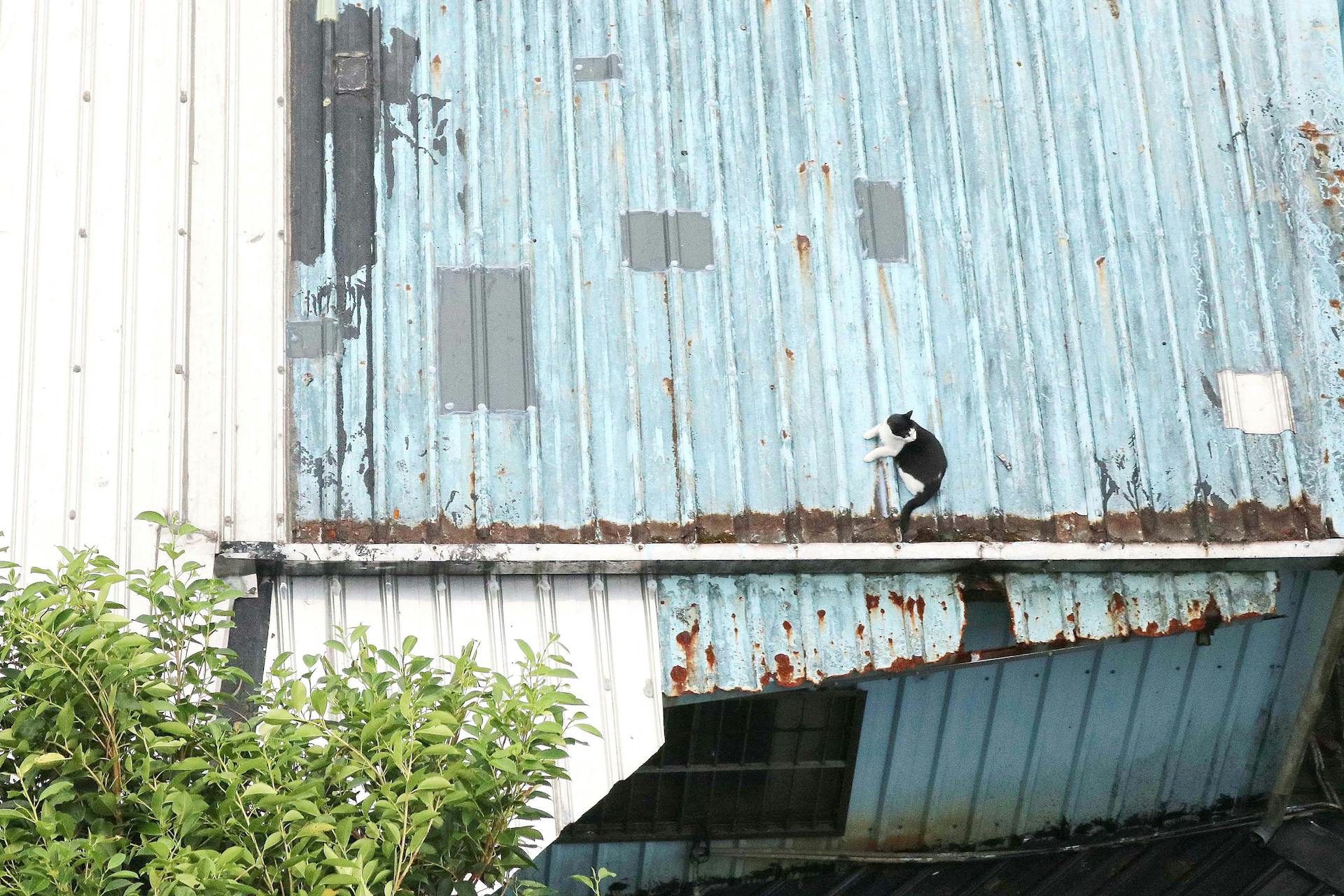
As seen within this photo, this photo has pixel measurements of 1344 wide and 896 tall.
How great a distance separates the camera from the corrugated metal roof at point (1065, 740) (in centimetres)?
727

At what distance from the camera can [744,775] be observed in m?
7.35

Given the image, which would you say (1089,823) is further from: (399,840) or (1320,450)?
(399,840)

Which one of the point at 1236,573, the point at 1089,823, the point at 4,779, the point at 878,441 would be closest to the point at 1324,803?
the point at 1089,823

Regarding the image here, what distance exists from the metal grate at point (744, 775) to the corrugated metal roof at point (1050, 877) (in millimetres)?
277

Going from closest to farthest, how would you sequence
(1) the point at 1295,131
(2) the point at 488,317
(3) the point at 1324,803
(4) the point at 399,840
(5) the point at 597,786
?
1. (4) the point at 399,840
2. (5) the point at 597,786
3. (2) the point at 488,317
4. (1) the point at 1295,131
5. (3) the point at 1324,803

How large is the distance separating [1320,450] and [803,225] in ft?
8.92

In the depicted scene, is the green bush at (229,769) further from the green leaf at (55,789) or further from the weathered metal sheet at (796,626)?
the weathered metal sheet at (796,626)

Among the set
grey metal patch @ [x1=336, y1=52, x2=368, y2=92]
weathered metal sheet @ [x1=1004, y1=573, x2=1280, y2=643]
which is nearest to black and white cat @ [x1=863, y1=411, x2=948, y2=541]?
weathered metal sheet @ [x1=1004, y1=573, x2=1280, y2=643]

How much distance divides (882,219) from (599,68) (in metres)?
1.60

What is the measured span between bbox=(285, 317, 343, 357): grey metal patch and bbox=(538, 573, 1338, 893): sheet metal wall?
3018 mm

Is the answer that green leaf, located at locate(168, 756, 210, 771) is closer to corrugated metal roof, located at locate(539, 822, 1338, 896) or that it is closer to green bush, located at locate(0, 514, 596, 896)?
green bush, located at locate(0, 514, 596, 896)

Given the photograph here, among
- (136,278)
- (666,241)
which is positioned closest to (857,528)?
(666,241)

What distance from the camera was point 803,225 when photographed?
6469mm

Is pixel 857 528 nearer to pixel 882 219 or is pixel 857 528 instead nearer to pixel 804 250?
pixel 804 250
